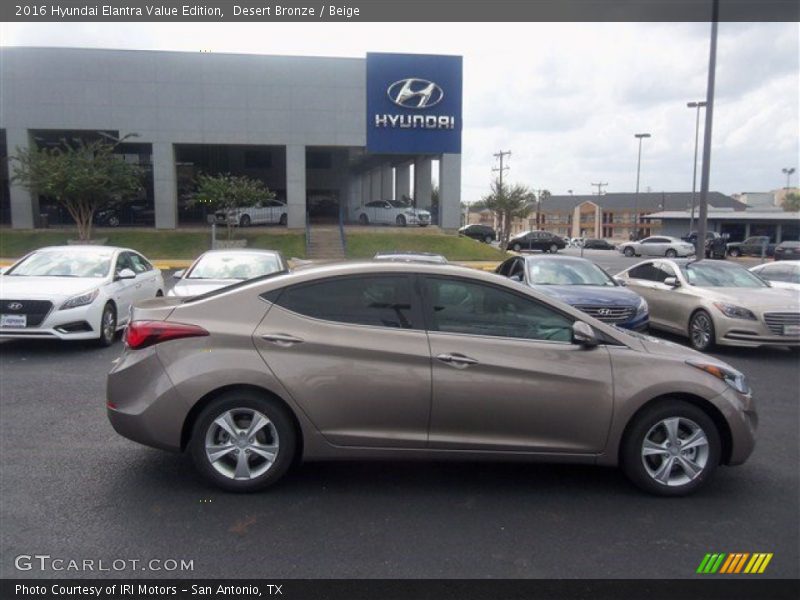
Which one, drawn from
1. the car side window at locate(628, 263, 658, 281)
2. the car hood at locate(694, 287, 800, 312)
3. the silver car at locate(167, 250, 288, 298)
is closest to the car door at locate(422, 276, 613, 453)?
the silver car at locate(167, 250, 288, 298)

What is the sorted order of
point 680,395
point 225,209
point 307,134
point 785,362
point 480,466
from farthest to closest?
point 307,134 → point 225,209 → point 785,362 → point 480,466 → point 680,395

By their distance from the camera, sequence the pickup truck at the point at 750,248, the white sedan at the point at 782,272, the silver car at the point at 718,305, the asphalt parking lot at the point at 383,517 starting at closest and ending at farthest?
the asphalt parking lot at the point at 383,517, the silver car at the point at 718,305, the white sedan at the point at 782,272, the pickup truck at the point at 750,248

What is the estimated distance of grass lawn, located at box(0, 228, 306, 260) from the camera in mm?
29375

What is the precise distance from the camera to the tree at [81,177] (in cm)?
2727

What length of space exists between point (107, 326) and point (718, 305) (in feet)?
29.6

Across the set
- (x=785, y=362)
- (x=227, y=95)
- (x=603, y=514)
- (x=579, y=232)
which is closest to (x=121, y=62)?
(x=227, y=95)

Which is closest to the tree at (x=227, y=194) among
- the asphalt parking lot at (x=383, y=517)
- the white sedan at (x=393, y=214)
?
the white sedan at (x=393, y=214)

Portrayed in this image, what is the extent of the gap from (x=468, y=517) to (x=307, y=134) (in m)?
30.2

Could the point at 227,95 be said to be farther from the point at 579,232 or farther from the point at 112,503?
the point at 579,232

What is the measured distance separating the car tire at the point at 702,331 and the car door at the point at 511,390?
632cm

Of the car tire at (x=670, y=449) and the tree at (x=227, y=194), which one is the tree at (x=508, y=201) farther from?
the car tire at (x=670, y=449)

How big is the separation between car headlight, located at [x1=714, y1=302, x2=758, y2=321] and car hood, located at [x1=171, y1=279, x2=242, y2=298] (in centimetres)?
720

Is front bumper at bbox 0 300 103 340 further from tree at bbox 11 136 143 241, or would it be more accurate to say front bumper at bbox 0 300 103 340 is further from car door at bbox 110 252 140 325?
tree at bbox 11 136 143 241

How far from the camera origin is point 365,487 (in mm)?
4469
